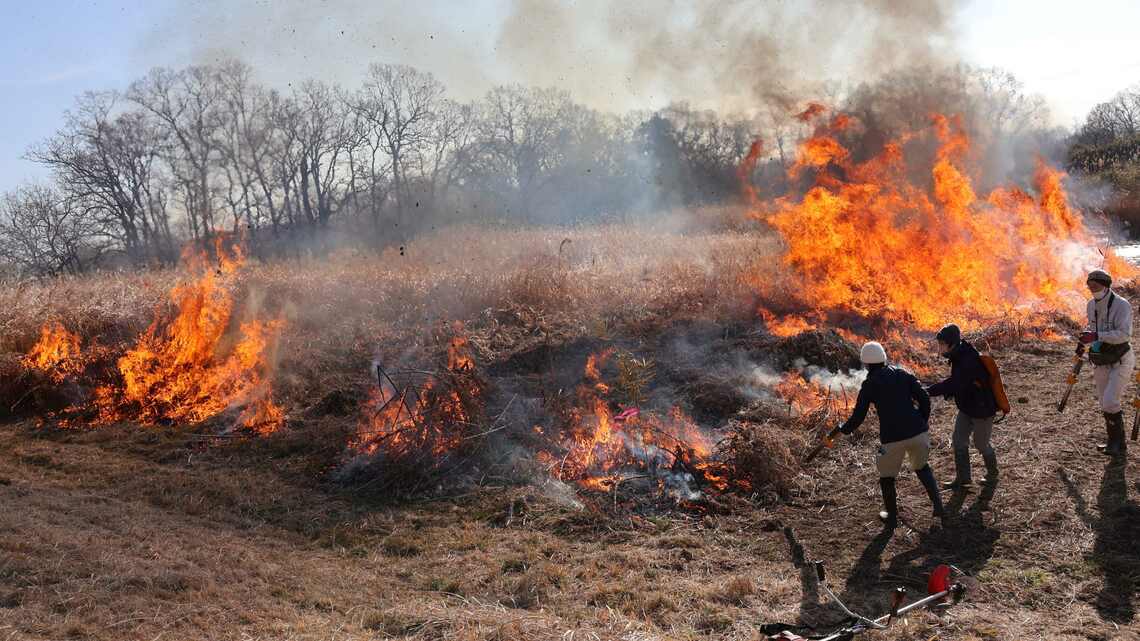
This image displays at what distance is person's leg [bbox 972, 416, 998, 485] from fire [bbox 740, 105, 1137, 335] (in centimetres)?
618

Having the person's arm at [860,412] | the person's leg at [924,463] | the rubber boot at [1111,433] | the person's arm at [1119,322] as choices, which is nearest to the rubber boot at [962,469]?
the person's leg at [924,463]

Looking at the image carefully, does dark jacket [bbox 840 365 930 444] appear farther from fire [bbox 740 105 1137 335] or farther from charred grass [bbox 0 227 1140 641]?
fire [bbox 740 105 1137 335]

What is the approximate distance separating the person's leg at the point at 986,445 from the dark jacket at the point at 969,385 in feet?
0.31

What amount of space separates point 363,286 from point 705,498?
948 cm

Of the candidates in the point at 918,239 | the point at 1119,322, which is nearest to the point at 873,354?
the point at 1119,322

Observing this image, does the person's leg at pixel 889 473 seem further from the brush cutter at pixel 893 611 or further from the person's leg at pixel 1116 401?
the person's leg at pixel 1116 401

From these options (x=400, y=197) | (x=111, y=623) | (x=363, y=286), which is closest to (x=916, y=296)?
(x=363, y=286)

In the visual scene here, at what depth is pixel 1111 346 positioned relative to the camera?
6.89 meters

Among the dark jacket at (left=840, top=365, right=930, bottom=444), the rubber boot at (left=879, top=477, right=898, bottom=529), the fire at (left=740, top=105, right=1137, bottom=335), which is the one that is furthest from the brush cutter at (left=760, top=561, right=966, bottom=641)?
the fire at (left=740, top=105, right=1137, bottom=335)

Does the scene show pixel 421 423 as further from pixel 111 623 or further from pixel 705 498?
pixel 111 623

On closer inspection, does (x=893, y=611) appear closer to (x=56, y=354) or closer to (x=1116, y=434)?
(x=1116, y=434)

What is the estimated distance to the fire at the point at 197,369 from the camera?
34.9ft

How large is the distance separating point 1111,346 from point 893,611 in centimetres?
447

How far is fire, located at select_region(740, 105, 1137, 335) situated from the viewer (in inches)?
541
